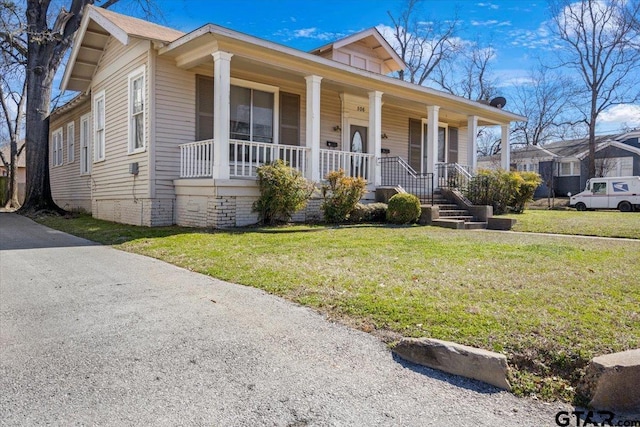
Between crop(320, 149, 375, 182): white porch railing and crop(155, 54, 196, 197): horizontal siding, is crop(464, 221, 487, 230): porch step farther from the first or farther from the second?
→ crop(155, 54, 196, 197): horizontal siding

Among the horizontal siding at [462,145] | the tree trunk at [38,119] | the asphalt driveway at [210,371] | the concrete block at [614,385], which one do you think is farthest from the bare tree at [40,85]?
the concrete block at [614,385]

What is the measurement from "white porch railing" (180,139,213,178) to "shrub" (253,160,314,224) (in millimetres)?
1346

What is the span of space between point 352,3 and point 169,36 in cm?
1214

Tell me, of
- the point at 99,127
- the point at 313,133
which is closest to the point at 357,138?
the point at 313,133

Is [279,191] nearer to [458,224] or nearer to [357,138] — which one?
[458,224]

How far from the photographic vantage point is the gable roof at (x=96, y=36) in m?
11.0

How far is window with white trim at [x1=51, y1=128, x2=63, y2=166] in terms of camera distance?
19.6 metres

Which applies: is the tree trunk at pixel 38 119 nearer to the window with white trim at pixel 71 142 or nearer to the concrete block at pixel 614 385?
the window with white trim at pixel 71 142

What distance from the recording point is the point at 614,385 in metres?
2.45

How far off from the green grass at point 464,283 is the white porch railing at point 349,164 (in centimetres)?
401

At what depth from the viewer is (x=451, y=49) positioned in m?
32.9

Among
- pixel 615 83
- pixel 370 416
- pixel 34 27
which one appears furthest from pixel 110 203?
pixel 615 83

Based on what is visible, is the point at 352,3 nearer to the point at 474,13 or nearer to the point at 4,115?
the point at 474,13

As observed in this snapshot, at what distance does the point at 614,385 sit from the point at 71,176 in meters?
19.5
